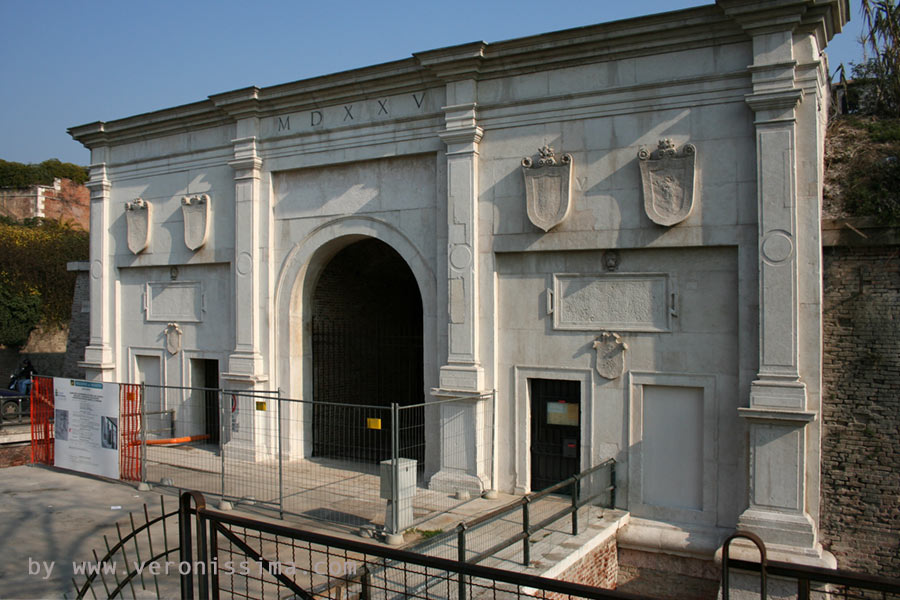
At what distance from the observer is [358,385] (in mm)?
15531

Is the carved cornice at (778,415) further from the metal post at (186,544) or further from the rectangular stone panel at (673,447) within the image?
the metal post at (186,544)

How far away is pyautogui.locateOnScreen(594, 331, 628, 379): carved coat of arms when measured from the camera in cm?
1038

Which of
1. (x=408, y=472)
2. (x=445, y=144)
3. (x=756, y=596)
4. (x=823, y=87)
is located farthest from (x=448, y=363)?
(x=823, y=87)

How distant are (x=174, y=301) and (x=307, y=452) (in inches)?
184

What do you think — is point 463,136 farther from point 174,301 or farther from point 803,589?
point 803,589

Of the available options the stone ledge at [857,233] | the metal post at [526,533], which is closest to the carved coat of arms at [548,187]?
the stone ledge at [857,233]

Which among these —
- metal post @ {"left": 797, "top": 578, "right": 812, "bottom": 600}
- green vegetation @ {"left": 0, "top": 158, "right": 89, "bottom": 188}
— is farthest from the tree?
green vegetation @ {"left": 0, "top": 158, "right": 89, "bottom": 188}

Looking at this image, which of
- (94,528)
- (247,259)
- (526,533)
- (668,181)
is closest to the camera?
(526,533)

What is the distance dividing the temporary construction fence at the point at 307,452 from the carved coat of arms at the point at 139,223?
10.7 ft

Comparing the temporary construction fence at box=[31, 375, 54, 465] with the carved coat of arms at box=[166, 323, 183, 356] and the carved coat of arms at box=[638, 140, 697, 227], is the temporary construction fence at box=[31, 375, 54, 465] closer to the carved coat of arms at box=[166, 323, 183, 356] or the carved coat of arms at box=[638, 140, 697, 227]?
the carved coat of arms at box=[166, 323, 183, 356]

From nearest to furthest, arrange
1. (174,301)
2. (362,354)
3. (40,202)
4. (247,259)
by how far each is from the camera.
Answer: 1. (247,259)
2. (174,301)
3. (362,354)
4. (40,202)

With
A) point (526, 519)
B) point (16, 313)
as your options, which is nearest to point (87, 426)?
point (526, 519)

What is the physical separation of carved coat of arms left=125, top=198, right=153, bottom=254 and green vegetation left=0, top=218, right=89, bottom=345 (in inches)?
713

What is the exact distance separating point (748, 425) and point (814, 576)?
656 cm
